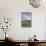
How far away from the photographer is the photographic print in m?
3.86

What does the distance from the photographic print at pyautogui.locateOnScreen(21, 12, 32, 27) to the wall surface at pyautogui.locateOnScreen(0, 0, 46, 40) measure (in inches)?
3.6

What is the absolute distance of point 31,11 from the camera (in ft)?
12.7

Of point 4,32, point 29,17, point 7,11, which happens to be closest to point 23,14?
point 29,17

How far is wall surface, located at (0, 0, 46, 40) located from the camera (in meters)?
3.79

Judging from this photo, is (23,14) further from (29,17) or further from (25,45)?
(25,45)

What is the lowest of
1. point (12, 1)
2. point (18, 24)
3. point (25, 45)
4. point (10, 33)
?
point (25, 45)

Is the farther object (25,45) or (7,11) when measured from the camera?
(7,11)

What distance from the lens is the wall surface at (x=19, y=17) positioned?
3.79 metres

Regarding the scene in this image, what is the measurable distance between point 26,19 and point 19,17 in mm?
219

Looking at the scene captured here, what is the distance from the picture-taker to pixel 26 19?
3.87 m

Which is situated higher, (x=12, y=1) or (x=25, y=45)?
(x=12, y=1)

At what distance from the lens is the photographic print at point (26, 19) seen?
12.7 feet

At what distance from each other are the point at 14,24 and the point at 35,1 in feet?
3.17

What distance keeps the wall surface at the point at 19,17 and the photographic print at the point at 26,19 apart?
0.09 metres
